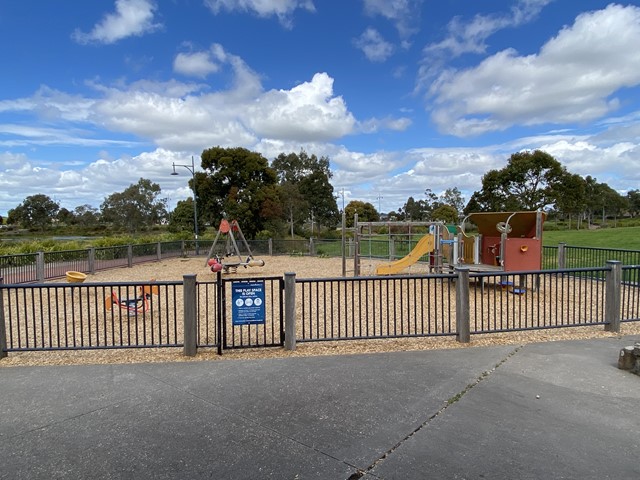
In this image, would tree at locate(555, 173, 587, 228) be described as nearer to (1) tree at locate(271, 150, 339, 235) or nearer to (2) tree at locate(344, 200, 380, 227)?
(1) tree at locate(271, 150, 339, 235)

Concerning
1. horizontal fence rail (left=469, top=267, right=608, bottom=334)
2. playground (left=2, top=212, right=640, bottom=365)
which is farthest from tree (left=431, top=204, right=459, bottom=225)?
horizontal fence rail (left=469, top=267, right=608, bottom=334)

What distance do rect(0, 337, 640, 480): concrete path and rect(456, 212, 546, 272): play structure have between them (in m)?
5.79

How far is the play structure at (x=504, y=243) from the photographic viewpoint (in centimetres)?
1101

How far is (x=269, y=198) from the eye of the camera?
28.1 m

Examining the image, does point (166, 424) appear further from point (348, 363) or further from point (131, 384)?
point (348, 363)

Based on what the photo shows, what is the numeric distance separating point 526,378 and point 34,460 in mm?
4740

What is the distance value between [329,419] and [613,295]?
18.1 feet

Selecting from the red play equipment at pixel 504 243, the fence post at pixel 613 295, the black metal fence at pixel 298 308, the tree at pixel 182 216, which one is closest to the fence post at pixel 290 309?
the black metal fence at pixel 298 308

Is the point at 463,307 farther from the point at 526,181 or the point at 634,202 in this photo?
the point at 634,202

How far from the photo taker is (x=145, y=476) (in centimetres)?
294

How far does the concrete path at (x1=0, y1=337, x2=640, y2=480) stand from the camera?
3.04 meters

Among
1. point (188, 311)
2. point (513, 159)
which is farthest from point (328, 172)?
point (188, 311)

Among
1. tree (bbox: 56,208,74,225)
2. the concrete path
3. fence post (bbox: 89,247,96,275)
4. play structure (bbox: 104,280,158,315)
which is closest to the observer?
the concrete path

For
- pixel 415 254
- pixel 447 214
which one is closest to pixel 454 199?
pixel 447 214
